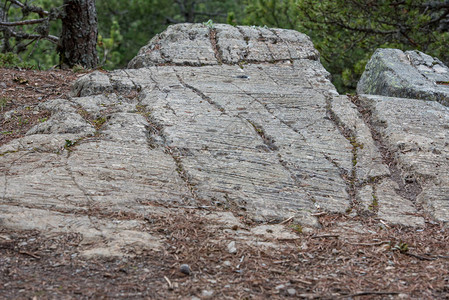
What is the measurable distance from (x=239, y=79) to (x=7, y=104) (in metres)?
2.36

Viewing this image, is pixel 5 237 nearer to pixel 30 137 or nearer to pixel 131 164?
pixel 131 164

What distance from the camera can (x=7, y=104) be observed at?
4707mm

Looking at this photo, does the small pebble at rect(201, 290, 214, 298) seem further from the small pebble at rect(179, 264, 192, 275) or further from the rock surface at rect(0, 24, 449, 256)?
the rock surface at rect(0, 24, 449, 256)

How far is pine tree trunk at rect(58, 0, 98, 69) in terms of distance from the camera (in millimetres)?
6434

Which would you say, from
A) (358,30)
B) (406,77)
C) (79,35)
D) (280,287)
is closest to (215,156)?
(280,287)

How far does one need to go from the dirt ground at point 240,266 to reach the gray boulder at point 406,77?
7.53 feet

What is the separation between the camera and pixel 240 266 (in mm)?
2443

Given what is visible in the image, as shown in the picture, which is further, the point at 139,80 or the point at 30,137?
the point at 139,80

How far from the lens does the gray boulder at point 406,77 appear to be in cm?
491

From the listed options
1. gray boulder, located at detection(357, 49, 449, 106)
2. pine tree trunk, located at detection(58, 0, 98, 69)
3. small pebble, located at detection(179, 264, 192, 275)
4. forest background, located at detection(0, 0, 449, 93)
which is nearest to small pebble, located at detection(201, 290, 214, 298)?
small pebble, located at detection(179, 264, 192, 275)

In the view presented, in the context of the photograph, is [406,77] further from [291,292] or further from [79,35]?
[79,35]

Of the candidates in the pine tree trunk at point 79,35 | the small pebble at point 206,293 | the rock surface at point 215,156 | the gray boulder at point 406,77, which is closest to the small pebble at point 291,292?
the small pebble at point 206,293

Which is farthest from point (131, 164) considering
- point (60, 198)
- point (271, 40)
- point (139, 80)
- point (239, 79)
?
point (271, 40)

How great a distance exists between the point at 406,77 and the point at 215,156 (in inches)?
110
